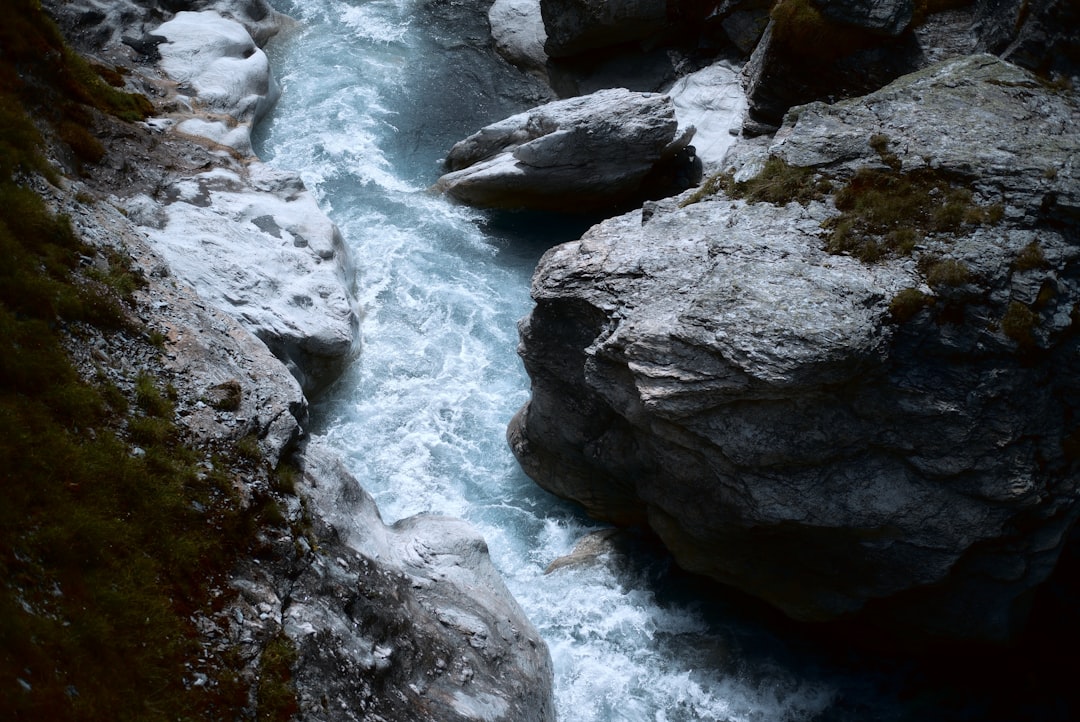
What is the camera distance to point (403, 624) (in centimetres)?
1342

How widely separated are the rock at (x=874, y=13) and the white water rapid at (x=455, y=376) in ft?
34.7

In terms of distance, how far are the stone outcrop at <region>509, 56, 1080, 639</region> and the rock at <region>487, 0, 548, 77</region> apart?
19.4 m

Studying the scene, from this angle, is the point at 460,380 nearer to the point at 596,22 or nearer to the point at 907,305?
the point at 907,305

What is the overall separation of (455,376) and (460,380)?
0.20 meters

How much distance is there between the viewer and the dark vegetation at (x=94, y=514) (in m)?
9.24

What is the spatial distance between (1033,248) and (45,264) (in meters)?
17.3

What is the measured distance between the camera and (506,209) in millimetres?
28531

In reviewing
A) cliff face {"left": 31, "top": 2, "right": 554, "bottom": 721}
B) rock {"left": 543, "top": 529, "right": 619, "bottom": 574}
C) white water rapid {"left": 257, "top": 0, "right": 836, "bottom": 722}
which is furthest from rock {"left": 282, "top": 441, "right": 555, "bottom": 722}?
rock {"left": 543, "top": 529, "right": 619, "bottom": 574}

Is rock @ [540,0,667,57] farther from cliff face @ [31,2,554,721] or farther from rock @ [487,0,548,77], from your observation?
cliff face @ [31,2,554,721]

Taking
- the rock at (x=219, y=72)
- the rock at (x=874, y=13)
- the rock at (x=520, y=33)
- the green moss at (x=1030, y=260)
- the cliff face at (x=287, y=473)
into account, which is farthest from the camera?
the rock at (x=520, y=33)

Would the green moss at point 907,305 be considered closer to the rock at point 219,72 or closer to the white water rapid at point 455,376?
the white water rapid at point 455,376

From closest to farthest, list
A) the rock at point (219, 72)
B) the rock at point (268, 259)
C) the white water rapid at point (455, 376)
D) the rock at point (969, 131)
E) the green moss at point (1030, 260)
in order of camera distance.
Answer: the green moss at point (1030, 260), the rock at point (969, 131), the white water rapid at point (455, 376), the rock at point (268, 259), the rock at point (219, 72)

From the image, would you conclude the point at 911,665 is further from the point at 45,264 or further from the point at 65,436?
the point at 45,264

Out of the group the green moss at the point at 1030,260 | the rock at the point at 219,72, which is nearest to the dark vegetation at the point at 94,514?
the rock at the point at 219,72
